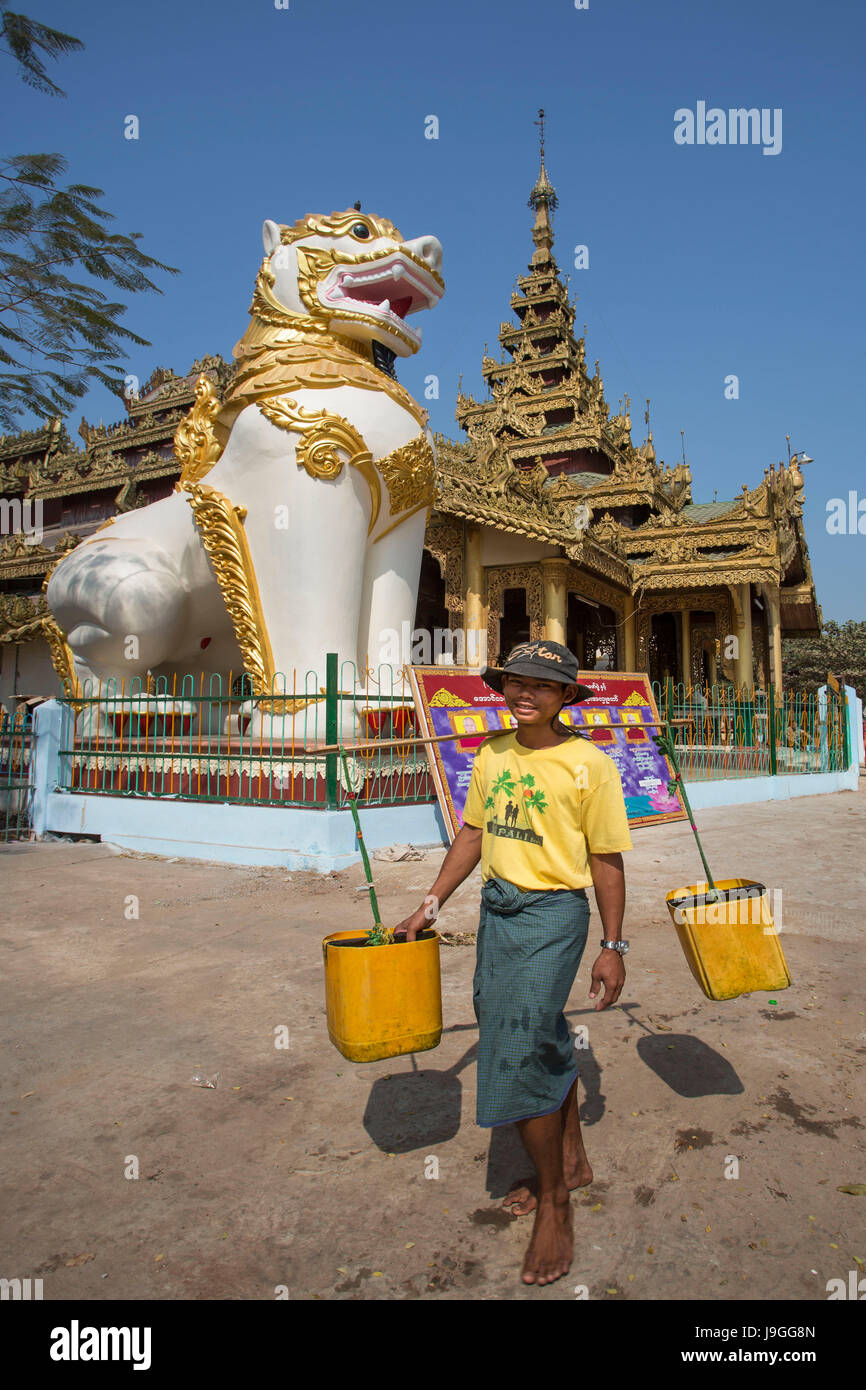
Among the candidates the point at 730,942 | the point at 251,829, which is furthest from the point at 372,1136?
the point at 251,829

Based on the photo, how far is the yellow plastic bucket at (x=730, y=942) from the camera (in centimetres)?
231

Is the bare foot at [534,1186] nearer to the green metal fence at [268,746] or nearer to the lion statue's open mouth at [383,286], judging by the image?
the green metal fence at [268,746]

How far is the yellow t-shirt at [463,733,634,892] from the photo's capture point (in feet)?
6.24

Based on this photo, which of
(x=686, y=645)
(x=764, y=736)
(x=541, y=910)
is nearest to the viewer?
(x=541, y=910)

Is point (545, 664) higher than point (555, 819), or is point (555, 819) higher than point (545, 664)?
point (545, 664)

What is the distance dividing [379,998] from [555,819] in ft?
2.00

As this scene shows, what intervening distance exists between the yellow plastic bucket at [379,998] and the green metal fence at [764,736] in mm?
7414

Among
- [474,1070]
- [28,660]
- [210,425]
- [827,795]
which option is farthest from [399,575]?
[28,660]

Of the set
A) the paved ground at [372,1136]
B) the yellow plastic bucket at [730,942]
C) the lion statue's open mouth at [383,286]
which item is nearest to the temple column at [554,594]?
the lion statue's open mouth at [383,286]

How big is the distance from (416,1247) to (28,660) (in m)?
18.2

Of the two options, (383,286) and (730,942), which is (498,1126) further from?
(383,286)

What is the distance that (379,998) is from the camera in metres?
1.97

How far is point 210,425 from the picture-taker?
715cm
